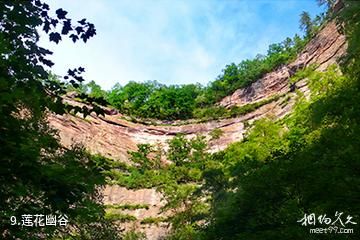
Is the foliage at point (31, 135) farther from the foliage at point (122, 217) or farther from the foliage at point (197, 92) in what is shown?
the foliage at point (197, 92)

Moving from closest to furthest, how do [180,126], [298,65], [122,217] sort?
[122,217], [298,65], [180,126]

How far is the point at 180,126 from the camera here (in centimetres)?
5738

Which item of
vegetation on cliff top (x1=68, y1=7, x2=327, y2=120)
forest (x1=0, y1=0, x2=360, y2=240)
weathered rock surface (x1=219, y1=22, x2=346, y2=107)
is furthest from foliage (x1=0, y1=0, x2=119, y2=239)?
vegetation on cliff top (x1=68, y1=7, x2=327, y2=120)

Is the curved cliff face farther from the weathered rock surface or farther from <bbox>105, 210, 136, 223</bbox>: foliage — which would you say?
<bbox>105, 210, 136, 223</bbox>: foliage

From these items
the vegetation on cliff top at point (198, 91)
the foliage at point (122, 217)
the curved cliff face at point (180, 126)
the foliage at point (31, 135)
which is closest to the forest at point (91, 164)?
the foliage at point (31, 135)

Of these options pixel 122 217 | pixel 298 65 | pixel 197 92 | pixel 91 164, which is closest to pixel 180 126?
pixel 197 92

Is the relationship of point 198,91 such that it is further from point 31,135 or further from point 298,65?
point 31,135

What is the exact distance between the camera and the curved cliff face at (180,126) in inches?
1563

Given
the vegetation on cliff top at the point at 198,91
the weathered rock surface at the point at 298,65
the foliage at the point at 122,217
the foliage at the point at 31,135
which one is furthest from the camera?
the vegetation on cliff top at the point at 198,91

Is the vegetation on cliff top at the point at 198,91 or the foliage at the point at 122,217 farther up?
the vegetation on cliff top at the point at 198,91

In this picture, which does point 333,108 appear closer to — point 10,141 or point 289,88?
point 10,141

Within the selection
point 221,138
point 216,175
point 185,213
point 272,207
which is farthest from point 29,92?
point 221,138

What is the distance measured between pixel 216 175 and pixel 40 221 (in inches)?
791

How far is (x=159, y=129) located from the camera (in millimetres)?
56000
